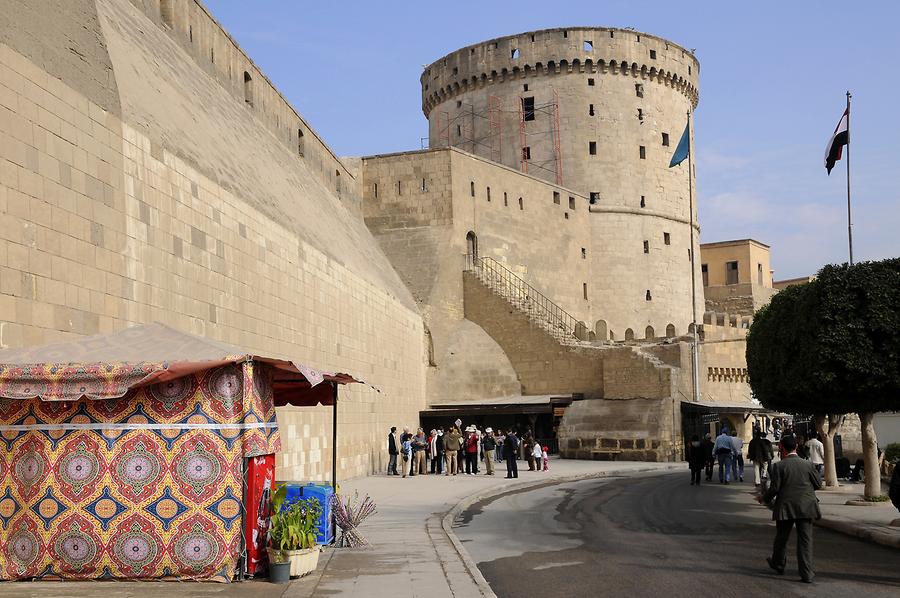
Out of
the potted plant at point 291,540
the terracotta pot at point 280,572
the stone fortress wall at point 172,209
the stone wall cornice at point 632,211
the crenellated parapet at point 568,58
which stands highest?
the crenellated parapet at point 568,58

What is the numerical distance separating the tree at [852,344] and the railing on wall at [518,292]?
19.4 meters

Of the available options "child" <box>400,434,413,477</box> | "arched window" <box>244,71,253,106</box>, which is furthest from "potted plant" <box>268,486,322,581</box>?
"arched window" <box>244,71,253,106</box>

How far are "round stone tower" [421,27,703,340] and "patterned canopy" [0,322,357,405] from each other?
3871cm

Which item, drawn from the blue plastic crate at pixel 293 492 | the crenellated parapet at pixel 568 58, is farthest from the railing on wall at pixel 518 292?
the blue plastic crate at pixel 293 492

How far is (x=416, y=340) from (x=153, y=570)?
25.3 meters

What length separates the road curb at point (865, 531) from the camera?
11746 mm

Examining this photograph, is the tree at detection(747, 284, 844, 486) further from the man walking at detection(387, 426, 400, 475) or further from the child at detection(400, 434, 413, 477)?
the man walking at detection(387, 426, 400, 475)

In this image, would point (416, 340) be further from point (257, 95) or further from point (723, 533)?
point (723, 533)

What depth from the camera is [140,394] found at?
29.2 ft

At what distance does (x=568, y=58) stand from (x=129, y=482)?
4309 centimetres

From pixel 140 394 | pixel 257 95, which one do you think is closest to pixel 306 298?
pixel 257 95

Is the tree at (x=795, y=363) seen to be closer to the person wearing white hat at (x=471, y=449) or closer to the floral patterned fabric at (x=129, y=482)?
the person wearing white hat at (x=471, y=449)

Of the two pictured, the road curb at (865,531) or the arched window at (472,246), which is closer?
the road curb at (865,531)

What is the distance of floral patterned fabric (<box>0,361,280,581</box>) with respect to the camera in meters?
8.73
